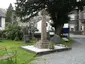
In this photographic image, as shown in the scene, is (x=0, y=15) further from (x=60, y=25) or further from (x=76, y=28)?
(x=76, y=28)

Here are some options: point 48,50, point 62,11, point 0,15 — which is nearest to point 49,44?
point 48,50

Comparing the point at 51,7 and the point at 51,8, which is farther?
the point at 51,8

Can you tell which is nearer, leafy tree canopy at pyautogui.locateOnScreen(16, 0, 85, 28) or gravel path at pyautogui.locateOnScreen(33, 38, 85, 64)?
gravel path at pyautogui.locateOnScreen(33, 38, 85, 64)

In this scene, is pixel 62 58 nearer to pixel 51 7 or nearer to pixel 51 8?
pixel 51 7

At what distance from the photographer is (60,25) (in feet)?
70.3

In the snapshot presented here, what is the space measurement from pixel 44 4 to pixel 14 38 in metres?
5.79

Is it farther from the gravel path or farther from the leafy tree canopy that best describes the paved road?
the leafy tree canopy

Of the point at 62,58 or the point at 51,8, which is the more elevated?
the point at 51,8

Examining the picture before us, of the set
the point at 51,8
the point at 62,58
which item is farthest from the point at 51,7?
the point at 62,58

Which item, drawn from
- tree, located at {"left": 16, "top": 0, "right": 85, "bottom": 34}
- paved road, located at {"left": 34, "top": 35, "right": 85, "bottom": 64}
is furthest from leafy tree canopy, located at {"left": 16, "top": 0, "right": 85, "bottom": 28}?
paved road, located at {"left": 34, "top": 35, "right": 85, "bottom": 64}

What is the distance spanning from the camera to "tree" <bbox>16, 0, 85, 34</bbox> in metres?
18.2

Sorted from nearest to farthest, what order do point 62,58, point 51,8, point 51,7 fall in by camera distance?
point 62,58, point 51,7, point 51,8

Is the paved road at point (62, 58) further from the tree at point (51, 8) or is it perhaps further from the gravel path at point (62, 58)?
the tree at point (51, 8)

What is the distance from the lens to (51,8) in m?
19.2
